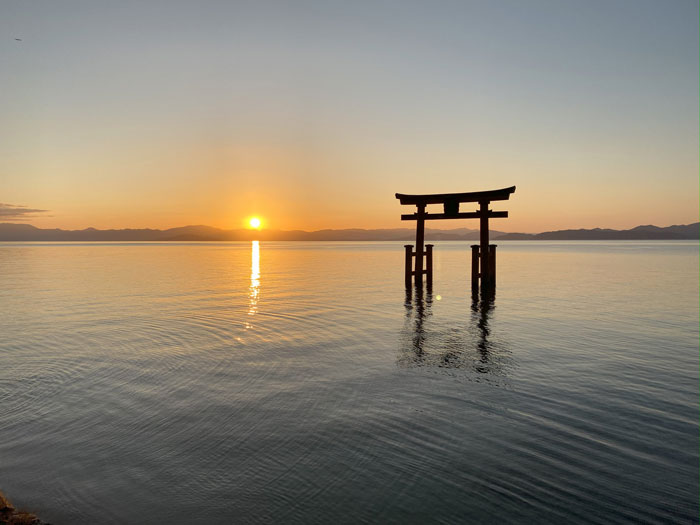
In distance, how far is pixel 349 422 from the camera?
7.44 m

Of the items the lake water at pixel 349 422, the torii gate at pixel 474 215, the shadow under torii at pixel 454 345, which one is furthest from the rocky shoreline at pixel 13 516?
the torii gate at pixel 474 215

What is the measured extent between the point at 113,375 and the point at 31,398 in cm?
173

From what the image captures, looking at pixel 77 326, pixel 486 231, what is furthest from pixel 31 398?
pixel 486 231

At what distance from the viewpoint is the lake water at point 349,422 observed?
5164mm

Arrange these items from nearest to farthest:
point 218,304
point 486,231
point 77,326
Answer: point 77,326
point 218,304
point 486,231

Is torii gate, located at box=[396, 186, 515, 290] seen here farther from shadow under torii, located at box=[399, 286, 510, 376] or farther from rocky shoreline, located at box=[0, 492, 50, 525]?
rocky shoreline, located at box=[0, 492, 50, 525]

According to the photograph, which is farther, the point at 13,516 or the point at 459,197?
the point at 459,197

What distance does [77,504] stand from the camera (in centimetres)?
509

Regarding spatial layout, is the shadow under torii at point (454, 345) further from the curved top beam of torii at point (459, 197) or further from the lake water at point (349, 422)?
the curved top beam of torii at point (459, 197)

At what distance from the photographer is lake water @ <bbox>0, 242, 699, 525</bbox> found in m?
5.16

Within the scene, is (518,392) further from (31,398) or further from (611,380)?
(31,398)

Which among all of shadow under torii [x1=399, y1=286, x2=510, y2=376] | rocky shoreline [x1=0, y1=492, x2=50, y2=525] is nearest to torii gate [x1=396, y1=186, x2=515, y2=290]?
shadow under torii [x1=399, y1=286, x2=510, y2=376]

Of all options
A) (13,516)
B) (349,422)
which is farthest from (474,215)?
(13,516)

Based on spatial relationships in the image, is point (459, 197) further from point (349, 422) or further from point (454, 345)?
point (349, 422)
